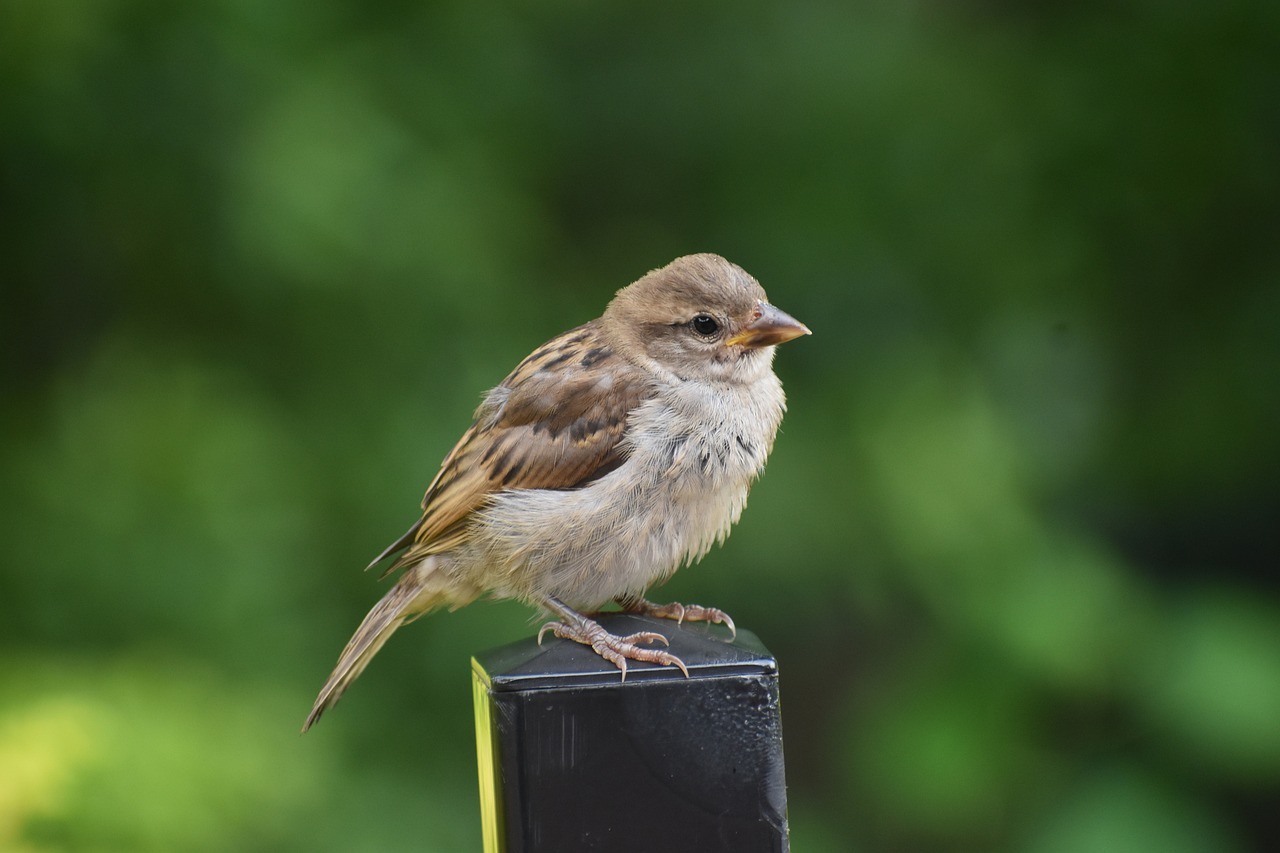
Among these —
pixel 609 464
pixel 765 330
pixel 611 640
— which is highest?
pixel 765 330

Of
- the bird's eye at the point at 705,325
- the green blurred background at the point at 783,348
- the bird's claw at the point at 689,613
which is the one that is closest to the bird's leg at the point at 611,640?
the bird's claw at the point at 689,613

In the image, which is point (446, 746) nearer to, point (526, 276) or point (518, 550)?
point (526, 276)

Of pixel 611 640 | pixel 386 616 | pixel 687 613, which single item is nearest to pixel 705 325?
pixel 687 613

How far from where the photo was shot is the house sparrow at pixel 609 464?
9.00ft

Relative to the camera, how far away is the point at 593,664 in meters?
1.72

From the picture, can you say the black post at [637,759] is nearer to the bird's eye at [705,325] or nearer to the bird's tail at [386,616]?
the bird's tail at [386,616]

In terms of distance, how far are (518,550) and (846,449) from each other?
1977 mm

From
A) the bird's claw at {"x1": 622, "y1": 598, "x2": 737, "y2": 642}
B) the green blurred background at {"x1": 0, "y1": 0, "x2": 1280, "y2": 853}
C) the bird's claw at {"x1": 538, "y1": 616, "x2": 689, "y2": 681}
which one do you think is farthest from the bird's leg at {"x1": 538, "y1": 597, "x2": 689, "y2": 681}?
the green blurred background at {"x1": 0, "y1": 0, "x2": 1280, "y2": 853}

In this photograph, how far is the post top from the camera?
5.40 feet

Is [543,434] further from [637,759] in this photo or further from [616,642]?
[637,759]

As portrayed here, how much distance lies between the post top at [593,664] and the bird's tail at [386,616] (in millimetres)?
977

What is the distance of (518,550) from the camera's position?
278 cm

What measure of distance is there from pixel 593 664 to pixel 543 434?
45.4 inches

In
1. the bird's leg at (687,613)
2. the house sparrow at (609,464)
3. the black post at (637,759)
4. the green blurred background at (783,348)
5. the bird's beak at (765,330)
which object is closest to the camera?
the black post at (637,759)
